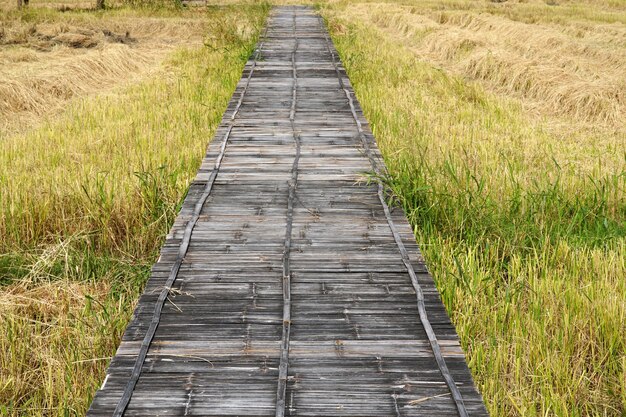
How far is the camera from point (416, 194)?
4.37 meters

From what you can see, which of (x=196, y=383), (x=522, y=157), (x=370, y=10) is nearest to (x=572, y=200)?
(x=522, y=157)

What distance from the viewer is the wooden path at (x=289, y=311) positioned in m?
2.21

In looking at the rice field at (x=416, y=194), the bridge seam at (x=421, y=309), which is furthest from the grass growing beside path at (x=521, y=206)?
the bridge seam at (x=421, y=309)

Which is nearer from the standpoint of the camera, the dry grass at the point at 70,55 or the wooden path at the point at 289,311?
the wooden path at the point at 289,311

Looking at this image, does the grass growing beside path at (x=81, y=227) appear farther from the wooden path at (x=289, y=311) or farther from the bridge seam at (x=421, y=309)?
the bridge seam at (x=421, y=309)

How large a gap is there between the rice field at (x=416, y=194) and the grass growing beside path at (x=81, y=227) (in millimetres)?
17

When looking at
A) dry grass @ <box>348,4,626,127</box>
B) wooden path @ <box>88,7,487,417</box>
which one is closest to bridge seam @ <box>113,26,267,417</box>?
wooden path @ <box>88,7,487,417</box>

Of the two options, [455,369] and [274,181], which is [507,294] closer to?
[455,369]

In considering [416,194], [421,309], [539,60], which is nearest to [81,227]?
[416,194]

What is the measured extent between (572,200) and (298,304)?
277 cm

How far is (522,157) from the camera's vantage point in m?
5.73

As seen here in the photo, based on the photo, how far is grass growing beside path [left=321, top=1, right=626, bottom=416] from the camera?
8.71 feet

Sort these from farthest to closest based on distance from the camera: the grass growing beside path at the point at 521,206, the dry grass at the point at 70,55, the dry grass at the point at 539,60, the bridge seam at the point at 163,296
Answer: the dry grass at the point at 539,60 < the dry grass at the point at 70,55 < the grass growing beside path at the point at 521,206 < the bridge seam at the point at 163,296

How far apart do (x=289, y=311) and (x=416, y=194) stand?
6.35 ft
